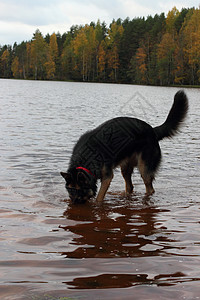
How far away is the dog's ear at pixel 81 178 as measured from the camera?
5.40m

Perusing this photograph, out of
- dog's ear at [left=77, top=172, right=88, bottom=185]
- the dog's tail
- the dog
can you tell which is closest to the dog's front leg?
the dog

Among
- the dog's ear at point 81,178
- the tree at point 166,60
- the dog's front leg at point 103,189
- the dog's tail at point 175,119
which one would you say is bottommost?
the dog's front leg at point 103,189

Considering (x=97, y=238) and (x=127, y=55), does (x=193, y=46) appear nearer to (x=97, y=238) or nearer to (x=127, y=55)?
(x=127, y=55)

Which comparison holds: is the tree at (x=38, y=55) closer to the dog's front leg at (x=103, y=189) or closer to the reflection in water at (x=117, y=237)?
the dog's front leg at (x=103, y=189)

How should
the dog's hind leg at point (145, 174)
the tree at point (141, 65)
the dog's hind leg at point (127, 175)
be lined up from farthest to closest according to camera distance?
the tree at point (141, 65)
the dog's hind leg at point (127, 175)
the dog's hind leg at point (145, 174)

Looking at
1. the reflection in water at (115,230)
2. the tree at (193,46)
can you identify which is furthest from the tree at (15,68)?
the reflection in water at (115,230)

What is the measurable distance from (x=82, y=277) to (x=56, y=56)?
12152 centimetres

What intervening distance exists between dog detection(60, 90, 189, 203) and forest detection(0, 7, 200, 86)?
74.3 m

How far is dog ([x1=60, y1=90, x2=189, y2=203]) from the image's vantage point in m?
5.60

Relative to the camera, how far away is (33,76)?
119625 mm

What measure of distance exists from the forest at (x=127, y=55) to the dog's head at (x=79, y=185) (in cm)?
7553

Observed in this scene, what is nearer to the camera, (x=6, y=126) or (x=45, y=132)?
(x=45, y=132)

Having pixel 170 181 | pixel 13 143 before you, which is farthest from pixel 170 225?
pixel 13 143

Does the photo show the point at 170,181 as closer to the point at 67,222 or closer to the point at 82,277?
the point at 67,222
